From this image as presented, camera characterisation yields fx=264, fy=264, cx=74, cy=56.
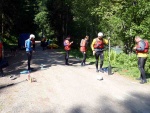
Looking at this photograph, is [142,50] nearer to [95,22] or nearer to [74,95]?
[74,95]

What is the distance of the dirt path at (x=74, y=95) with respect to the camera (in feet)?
26.6

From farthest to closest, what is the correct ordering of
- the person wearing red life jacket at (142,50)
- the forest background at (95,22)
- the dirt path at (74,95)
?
1. the forest background at (95,22)
2. the person wearing red life jacket at (142,50)
3. the dirt path at (74,95)

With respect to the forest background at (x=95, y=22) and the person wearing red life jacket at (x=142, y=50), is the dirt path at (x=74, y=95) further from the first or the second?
the forest background at (x=95, y=22)

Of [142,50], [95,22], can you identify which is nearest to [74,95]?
[142,50]

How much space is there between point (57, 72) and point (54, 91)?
14.2 ft

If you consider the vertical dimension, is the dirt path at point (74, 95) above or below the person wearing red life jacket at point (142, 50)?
below

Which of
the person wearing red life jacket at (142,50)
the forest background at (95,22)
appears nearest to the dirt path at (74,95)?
the person wearing red life jacket at (142,50)

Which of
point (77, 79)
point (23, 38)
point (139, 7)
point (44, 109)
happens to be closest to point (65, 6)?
point (23, 38)

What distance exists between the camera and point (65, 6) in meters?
37.4

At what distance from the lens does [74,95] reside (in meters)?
9.54

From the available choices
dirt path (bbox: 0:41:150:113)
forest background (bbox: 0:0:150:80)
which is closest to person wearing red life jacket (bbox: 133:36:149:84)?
dirt path (bbox: 0:41:150:113)

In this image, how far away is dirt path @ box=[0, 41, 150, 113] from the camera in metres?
8.12

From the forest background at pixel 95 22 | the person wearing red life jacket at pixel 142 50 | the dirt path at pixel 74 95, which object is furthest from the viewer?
the forest background at pixel 95 22

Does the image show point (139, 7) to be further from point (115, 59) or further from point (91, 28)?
point (91, 28)
